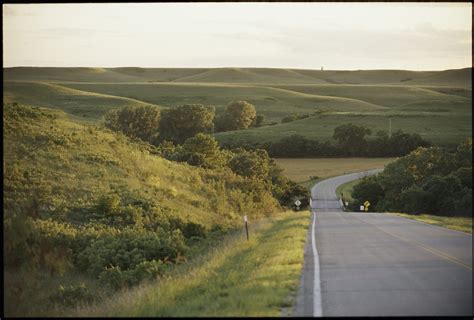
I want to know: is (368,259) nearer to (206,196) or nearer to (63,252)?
(63,252)

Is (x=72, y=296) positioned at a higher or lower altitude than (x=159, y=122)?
higher

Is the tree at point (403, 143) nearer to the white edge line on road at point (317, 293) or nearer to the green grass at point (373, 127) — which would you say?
the green grass at point (373, 127)

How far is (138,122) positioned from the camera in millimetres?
96562

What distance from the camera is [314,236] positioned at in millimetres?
27531

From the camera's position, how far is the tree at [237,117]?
411ft

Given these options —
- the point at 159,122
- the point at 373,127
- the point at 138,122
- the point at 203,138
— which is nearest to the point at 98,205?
the point at 203,138

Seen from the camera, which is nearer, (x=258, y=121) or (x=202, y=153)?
(x=202, y=153)

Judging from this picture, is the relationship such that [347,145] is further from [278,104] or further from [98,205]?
[278,104]

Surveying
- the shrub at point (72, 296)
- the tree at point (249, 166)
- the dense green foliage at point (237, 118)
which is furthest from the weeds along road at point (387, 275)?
the dense green foliage at point (237, 118)

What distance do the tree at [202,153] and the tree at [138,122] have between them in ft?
126

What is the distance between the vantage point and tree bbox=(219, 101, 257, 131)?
125 metres

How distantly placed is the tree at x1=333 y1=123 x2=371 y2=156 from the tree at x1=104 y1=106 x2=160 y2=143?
24.2 meters

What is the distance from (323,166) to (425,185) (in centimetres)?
3815

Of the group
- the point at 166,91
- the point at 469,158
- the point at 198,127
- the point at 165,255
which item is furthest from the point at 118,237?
the point at 166,91
